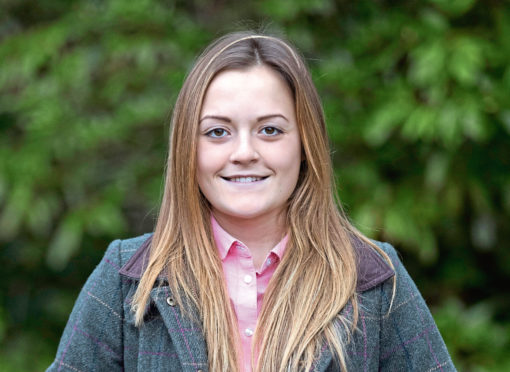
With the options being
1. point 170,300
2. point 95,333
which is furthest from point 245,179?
point 95,333

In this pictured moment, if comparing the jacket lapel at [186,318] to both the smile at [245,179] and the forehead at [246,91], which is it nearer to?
the smile at [245,179]

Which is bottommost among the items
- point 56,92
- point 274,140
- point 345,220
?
point 345,220

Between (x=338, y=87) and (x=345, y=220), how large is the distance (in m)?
1.38

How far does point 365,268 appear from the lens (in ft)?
6.08

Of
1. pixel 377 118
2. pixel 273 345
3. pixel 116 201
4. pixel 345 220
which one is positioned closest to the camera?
pixel 273 345

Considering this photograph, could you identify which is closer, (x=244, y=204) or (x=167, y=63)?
(x=244, y=204)

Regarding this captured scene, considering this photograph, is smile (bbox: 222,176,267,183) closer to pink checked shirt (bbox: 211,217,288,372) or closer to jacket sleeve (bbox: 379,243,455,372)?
pink checked shirt (bbox: 211,217,288,372)

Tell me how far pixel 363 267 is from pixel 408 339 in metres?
0.22

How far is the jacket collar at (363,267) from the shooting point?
5.96 ft

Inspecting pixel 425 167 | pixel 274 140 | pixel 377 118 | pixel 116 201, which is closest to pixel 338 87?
pixel 377 118

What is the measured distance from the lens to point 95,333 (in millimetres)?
1776

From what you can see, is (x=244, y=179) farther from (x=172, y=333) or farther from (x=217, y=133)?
(x=172, y=333)

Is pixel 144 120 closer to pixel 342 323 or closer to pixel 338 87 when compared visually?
pixel 338 87

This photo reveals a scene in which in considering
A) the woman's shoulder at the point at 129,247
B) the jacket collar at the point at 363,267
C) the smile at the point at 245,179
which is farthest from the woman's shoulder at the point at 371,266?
the woman's shoulder at the point at 129,247
